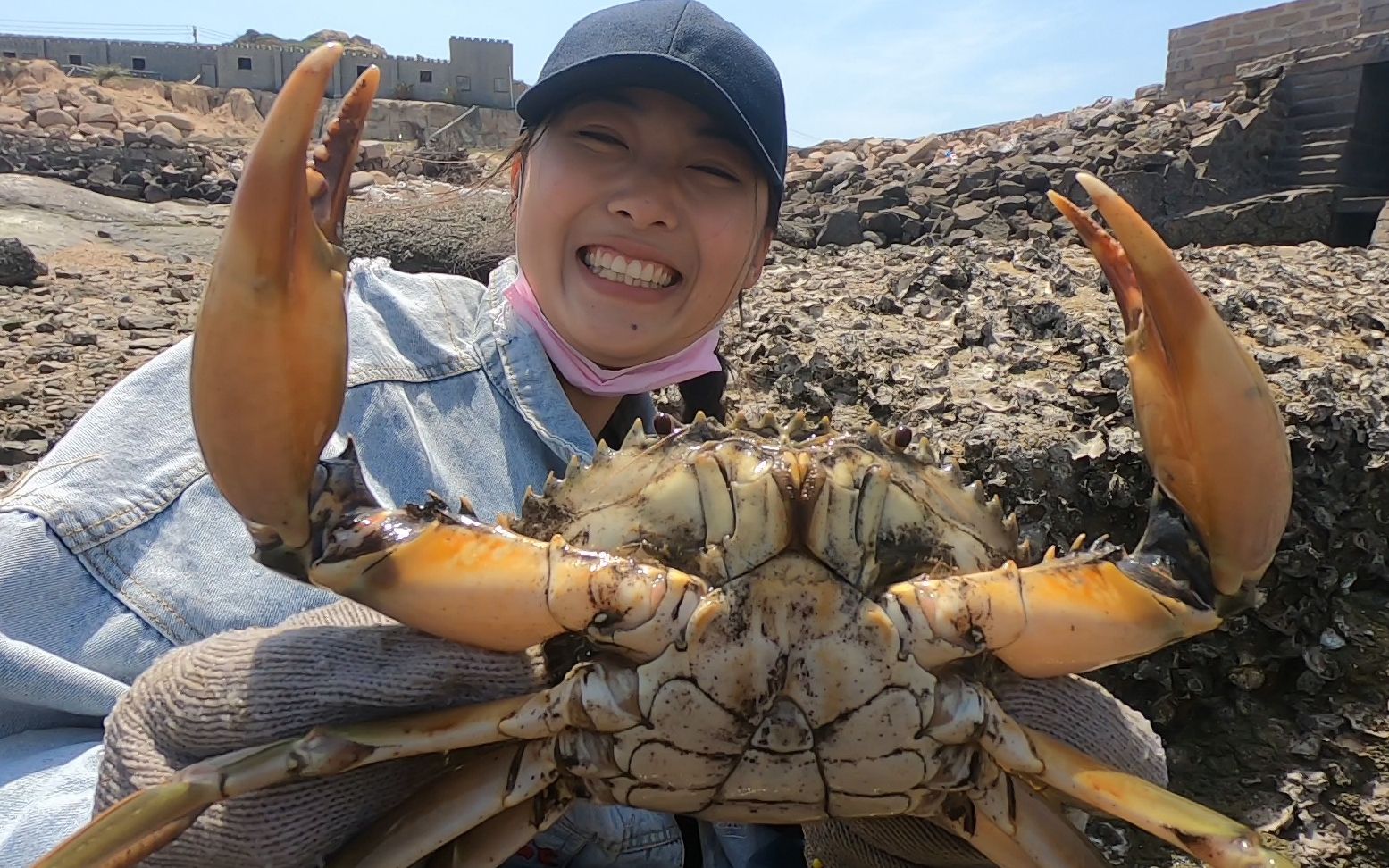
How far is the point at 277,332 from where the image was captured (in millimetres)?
1110

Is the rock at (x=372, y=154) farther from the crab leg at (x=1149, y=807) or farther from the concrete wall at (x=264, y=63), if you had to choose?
the crab leg at (x=1149, y=807)

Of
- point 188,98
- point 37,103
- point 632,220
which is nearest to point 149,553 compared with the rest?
point 632,220

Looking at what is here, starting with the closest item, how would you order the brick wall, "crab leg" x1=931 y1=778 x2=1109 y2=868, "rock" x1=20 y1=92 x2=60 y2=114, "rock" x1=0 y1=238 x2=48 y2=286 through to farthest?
"crab leg" x1=931 y1=778 x2=1109 y2=868
"rock" x1=0 y1=238 x2=48 y2=286
the brick wall
"rock" x1=20 y1=92 x2=60 y2=114

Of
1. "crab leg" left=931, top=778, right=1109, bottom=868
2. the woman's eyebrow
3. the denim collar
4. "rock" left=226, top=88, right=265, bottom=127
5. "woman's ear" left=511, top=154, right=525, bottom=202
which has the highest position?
"rock" left=226, top=88, right=265, bottom=127

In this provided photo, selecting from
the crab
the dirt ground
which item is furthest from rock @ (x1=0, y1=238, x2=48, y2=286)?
the crab

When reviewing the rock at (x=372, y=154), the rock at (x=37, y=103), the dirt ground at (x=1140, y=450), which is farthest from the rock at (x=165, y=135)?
the dirt ground at (x=1140, y=450)

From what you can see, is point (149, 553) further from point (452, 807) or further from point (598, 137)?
point (598, 137)

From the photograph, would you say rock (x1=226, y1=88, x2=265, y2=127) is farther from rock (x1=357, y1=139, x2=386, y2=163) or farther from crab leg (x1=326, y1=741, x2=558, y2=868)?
crab leg (x1=326, y1=741, x2=558, y2=868)

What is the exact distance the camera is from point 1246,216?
11352 mm

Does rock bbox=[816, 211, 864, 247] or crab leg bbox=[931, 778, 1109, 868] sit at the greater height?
rock bbox=[816, 211, 864, 247]

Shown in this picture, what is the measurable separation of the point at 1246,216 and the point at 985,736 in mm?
12002

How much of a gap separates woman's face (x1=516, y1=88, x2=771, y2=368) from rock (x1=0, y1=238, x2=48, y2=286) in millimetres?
7393

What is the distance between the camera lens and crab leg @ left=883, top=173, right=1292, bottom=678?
1219mm

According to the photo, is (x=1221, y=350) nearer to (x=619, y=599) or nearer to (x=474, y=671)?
(x=619, y=599)
